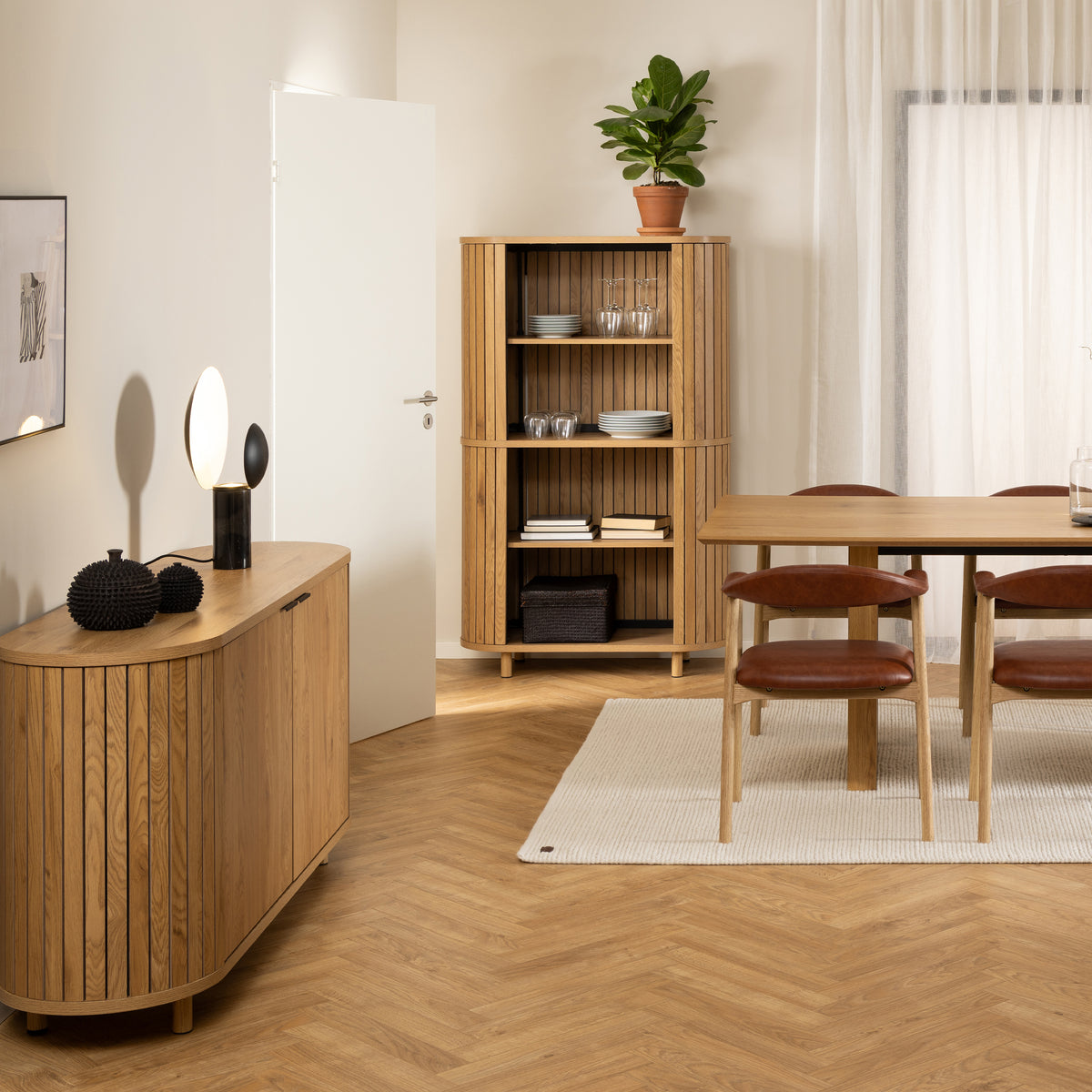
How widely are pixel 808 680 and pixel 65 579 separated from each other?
1.91m

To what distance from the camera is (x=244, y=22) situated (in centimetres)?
413

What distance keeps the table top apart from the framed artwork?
184 cm

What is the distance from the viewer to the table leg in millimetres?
4055

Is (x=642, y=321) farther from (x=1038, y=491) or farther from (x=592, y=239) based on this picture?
(x=1038, y=491)

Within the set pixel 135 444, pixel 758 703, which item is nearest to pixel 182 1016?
pixel 135 444

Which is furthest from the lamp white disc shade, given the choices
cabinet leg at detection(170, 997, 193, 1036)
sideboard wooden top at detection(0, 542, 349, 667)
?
cabinet leg at detection(170, 997, 193, 1036)

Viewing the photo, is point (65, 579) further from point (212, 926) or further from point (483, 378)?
point (483, 378)

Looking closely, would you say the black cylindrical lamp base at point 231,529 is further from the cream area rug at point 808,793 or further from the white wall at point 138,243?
the cream area rug at point 808,793

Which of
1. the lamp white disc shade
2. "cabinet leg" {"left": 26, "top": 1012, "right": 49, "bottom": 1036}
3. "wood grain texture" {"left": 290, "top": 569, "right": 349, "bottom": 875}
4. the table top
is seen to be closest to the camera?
"cabinet leg" {"left": 26, "top": 1012, "right": 49, "bottom": 1036}

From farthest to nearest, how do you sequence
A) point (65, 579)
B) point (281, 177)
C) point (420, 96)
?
point (420, 96) < point (281, 177) < point (65, 579)

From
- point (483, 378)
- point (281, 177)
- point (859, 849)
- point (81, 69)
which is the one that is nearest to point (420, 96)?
point (483, 378)

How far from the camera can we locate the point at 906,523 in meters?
4.11

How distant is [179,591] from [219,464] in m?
0.83

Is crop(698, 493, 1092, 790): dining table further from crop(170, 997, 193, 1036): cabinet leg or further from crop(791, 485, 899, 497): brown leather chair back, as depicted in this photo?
crop(170, 997, 193, 1036): cabinet leg
